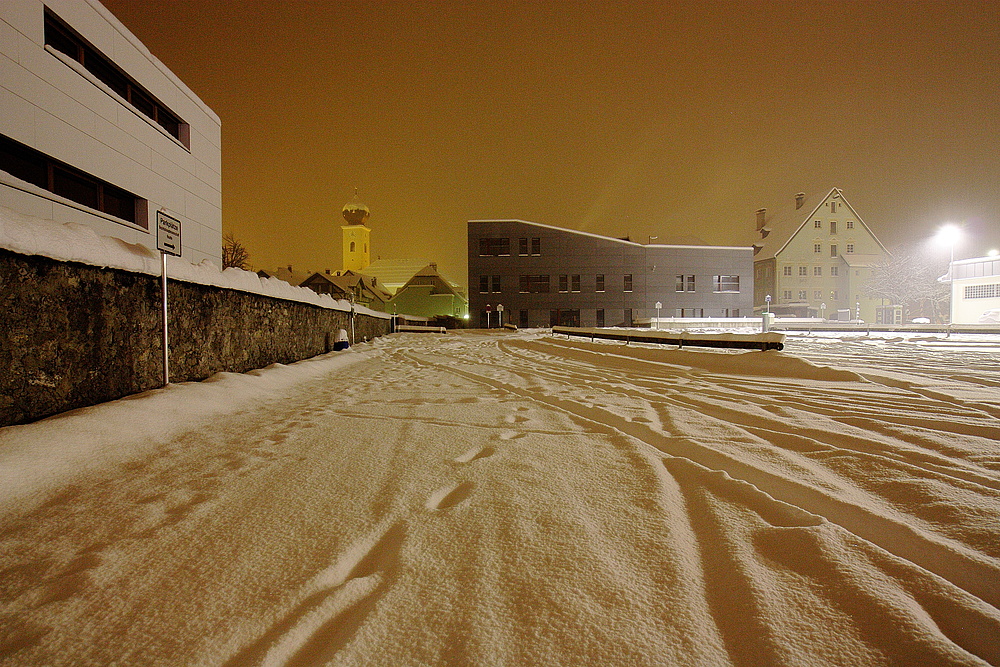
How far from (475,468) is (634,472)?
1.06 m

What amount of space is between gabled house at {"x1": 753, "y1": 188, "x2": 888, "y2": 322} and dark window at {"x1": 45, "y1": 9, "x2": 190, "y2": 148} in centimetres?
5287

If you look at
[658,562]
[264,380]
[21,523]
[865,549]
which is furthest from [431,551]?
[264,380]

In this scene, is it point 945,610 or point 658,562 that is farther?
point 658,562

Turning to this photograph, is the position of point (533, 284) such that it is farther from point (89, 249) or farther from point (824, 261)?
point (89, 249)

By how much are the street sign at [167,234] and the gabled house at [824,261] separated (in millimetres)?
54397

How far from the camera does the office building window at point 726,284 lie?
141 ft

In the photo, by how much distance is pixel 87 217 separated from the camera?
29.1 ft

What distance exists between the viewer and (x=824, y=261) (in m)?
49.2

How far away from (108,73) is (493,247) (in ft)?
106

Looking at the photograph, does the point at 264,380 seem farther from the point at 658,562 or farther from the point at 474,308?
the point at 474,308

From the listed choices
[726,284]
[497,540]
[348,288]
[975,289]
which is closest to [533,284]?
[726,284]

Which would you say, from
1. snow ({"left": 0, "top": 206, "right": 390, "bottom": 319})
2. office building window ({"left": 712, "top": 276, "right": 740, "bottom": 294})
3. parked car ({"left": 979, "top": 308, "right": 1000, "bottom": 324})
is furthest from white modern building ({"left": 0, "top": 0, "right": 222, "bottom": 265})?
parked car ({"left": 979, "top": 308, "right": 1000, "bottom": 324})

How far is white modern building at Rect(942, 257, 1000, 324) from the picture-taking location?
3209cm

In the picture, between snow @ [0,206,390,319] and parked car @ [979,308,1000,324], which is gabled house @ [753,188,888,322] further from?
snow @ [0,206,390,319]
